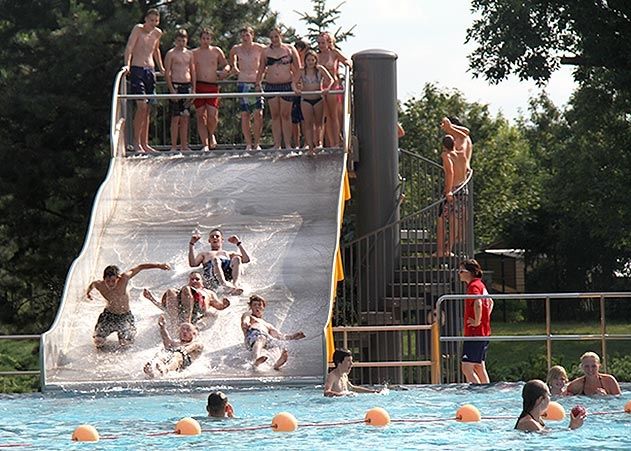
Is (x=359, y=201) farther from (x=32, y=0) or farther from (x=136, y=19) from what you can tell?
(x=32, y=0)

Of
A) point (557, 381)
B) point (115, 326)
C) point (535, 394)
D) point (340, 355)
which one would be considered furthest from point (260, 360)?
point (535, 394)

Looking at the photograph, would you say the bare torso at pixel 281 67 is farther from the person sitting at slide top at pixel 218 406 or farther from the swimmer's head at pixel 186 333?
the person sitting at slide top at pixel 218 406

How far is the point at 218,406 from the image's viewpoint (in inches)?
606

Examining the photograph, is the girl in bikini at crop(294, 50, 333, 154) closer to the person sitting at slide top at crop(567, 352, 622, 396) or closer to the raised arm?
the raised arm

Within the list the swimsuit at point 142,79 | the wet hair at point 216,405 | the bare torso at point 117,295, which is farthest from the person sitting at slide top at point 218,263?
the wet hair at point 216,405

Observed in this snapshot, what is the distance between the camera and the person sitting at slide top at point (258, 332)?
1856cm

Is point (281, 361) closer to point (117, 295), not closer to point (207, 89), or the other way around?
point (117, 295)

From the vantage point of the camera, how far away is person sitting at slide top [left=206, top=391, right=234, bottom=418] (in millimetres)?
15375

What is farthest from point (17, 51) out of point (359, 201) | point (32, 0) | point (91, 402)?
point (91, 402)

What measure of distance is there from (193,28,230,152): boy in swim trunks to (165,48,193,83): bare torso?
128 millimetres

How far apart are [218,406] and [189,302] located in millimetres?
3991

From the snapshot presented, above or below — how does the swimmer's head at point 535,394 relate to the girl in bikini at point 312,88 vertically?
below

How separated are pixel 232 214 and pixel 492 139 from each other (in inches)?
1617

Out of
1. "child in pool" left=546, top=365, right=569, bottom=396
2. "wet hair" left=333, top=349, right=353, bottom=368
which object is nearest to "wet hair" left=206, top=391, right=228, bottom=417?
"wet hair" left=333, top=349, right=353, bottom=368
